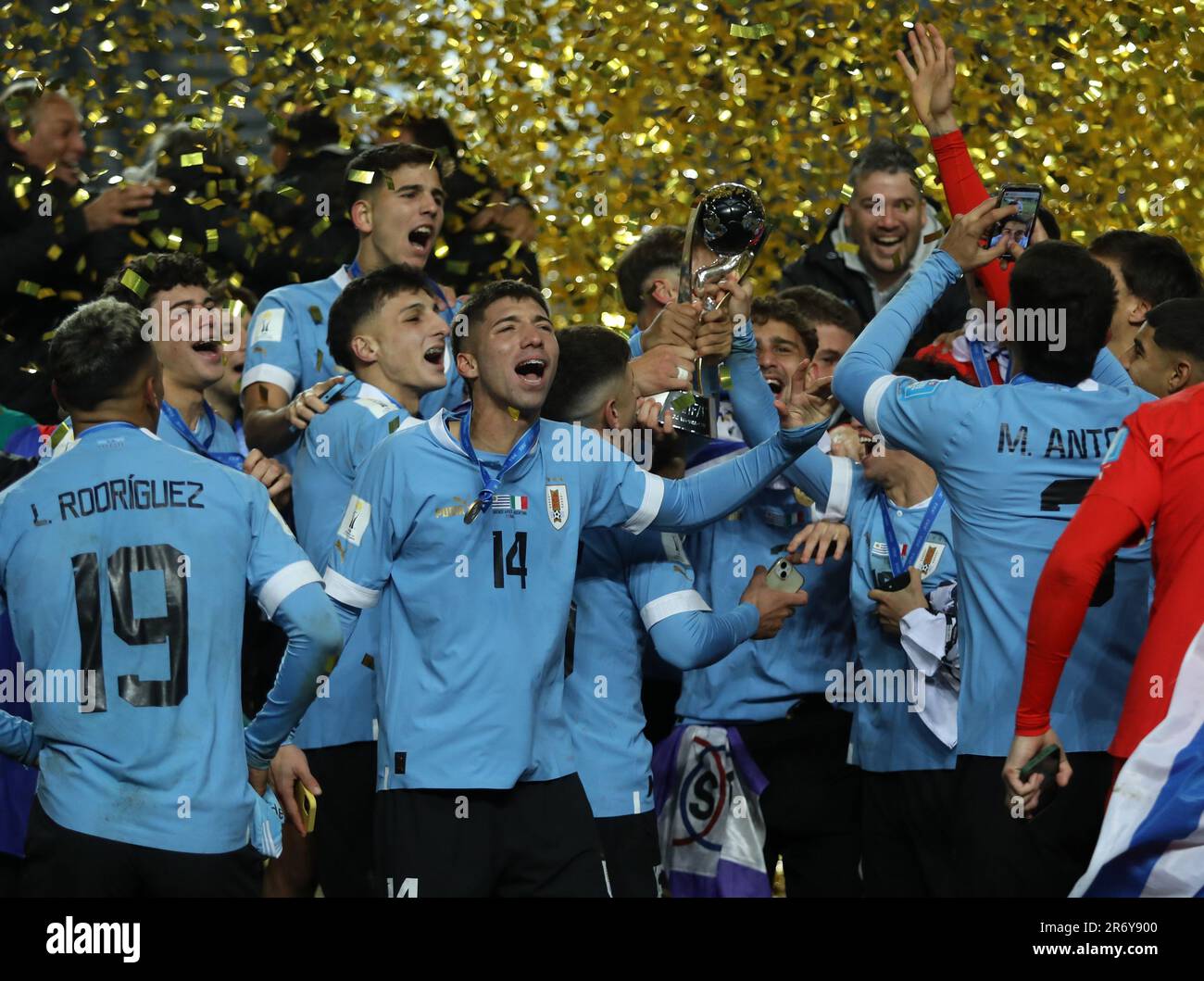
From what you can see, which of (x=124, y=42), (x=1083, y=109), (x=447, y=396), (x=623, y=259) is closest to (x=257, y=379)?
(x=447, y=396)

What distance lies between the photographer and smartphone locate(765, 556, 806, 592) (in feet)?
16.7

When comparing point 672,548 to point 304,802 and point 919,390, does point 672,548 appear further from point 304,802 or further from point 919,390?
point 304,802

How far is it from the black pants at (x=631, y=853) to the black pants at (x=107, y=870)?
3.70 ft

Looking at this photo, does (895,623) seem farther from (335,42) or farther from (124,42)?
(124,42)

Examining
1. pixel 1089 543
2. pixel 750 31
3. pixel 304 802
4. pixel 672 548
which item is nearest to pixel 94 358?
pixel 304 802

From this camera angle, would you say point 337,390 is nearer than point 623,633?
No

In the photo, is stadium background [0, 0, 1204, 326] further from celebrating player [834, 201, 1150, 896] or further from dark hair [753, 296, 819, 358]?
celebrating player [834, 201, 1150, 896]

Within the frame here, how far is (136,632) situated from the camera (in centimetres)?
405

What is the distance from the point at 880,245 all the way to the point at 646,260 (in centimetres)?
121

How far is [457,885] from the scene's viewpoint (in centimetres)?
425

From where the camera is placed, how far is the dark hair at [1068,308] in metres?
4.64

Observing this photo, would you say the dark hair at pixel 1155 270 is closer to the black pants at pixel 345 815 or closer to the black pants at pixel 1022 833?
the black pants at pixel 1022 833

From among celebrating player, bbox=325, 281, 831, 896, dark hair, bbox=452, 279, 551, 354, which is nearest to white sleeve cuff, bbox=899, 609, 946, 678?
celebrating player, bbox=325, 281, 831, 896

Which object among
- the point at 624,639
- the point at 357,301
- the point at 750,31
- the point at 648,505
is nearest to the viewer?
the point at 648,505
